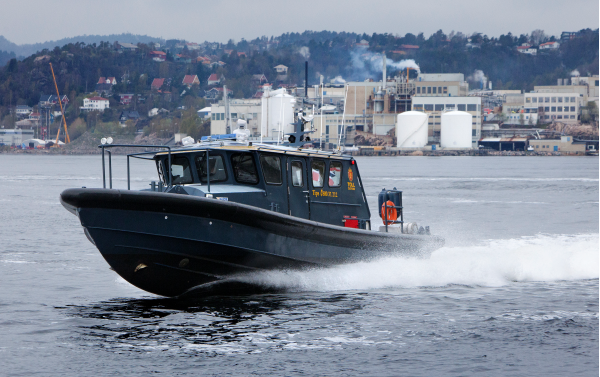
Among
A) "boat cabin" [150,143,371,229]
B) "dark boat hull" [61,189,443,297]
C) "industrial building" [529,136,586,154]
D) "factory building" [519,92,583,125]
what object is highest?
"factory building" [519,92,583,125]

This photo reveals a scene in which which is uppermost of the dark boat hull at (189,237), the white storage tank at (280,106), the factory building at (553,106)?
the factory building at (553,106)

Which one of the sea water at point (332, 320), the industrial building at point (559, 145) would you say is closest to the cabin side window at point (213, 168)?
the sea water at point (332, 320)

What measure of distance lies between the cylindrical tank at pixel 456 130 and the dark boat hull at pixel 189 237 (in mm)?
131204

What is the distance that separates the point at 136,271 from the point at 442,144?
13575 centimetres

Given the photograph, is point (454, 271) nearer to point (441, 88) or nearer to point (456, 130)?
point (456, 130)

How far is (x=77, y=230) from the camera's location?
27172 millimetres

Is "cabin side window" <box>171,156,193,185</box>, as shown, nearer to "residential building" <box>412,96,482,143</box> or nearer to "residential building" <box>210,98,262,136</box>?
"residential building" <box>210,98,262,136</box>

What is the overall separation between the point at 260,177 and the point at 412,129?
13336cm

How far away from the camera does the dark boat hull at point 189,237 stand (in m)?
11.4

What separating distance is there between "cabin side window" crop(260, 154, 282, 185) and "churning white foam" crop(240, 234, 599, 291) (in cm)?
155

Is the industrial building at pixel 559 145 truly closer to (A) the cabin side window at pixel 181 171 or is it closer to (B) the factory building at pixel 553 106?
(B) the factory building at pixel 553 106

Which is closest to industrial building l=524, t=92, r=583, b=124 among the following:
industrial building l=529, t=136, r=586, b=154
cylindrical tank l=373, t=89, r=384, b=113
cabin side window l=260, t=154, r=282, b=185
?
industrial building l=529, t=136, r=586, b=154

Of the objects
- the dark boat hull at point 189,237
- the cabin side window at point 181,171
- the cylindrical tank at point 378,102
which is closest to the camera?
the dark boat hull at point 189,237

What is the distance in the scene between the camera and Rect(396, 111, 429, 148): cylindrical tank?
143m
